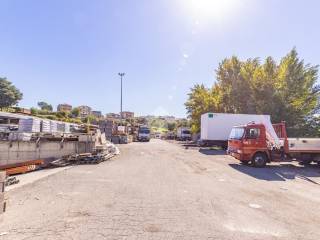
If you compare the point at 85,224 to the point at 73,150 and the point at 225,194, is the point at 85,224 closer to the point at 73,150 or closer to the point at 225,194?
the point at 225,194

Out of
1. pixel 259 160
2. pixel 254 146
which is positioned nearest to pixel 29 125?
pixel 254 146

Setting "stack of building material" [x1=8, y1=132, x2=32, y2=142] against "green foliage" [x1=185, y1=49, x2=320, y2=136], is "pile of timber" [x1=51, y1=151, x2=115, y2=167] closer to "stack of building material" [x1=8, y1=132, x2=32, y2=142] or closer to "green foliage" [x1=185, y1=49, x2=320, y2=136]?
"stack of building material" [x1=8, y1=132, x2=32, y2=142]

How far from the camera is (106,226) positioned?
5.84 m

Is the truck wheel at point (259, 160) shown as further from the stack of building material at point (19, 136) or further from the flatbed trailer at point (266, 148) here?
the stack of building material at point (19, 136)

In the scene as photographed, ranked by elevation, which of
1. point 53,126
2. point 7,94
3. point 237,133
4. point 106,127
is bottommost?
point 237,133

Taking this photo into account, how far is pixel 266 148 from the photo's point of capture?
16719mm

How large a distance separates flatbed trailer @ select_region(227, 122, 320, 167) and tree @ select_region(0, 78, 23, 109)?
6943 cm

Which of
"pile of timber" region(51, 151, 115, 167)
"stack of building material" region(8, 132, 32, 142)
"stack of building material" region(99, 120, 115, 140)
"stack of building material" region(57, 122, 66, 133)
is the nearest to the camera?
"stack of building material" region(8, 132, 32, 142)

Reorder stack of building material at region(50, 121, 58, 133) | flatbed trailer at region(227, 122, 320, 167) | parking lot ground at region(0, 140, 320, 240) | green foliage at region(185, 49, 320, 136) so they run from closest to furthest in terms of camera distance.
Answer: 1. parking lot ground at region(0, 140, 320, 240)
2. flatbed trailer at region(227, 122, 320, 167)
3. stack of building material at region(50, 121, 58, 133)
4. green foliage at region(185, 49, 320, 136)

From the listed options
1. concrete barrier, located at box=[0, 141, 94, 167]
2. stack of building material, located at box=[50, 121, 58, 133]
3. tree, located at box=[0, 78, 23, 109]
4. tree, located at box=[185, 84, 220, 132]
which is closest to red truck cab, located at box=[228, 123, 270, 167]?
concrete barrier, located at box=[0, 141, 94, 167]

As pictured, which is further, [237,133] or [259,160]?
[237,133]

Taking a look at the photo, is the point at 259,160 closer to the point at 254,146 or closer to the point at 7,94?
the point at 254,146

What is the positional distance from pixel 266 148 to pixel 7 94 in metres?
70.9

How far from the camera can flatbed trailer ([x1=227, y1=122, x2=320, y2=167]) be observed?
16.6 meters
